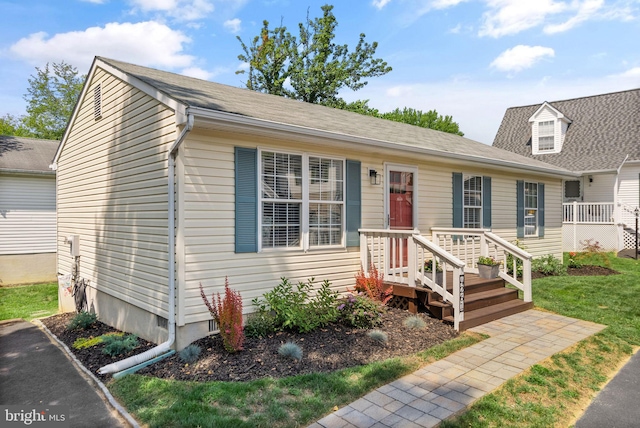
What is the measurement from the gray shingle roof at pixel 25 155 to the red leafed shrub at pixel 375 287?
1124 cm

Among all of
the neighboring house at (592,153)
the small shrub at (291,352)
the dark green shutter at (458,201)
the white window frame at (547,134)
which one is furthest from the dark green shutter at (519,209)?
the white window frame at (547,134)

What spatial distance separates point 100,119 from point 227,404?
243 inches

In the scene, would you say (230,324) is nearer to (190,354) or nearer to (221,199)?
(190,354)

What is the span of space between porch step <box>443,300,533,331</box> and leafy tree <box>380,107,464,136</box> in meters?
28.4

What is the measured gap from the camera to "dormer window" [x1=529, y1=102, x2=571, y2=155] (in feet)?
59.6

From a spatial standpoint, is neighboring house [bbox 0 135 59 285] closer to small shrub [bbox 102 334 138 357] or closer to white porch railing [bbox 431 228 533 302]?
small shrub [bbox 102 334 138 357]

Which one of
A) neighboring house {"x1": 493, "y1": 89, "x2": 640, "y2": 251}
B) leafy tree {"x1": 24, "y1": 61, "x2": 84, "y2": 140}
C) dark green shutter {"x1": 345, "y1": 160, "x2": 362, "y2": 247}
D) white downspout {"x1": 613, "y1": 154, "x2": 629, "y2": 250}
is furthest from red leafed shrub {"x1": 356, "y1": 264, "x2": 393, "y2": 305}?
leafy tree {"x1": 24, "y1": 61, "x2": 84, "y2": 140}

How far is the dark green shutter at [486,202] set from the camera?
9.21m

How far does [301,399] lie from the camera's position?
3.57 meters

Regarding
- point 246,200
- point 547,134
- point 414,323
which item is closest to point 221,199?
point 246,200

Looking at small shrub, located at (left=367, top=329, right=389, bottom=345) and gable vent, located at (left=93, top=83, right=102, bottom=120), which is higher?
gable vent, located at (left=93, top=83, right=102, bottom=120)

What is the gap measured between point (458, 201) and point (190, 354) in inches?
253

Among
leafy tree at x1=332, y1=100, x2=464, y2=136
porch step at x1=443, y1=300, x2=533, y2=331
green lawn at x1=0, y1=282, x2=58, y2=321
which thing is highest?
leafy tree at x1=332, y1=100, x2=464, y2=136

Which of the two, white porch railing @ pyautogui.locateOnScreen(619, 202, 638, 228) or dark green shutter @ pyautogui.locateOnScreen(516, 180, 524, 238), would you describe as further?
white porch railing @ pyautogui.locateOnScreen(619, 202, 638, 228)
